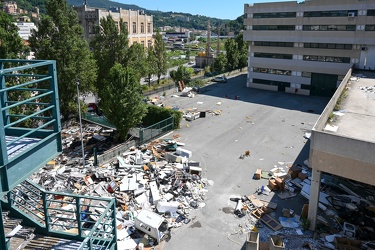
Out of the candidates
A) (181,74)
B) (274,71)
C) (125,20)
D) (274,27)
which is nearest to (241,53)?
(274,71)

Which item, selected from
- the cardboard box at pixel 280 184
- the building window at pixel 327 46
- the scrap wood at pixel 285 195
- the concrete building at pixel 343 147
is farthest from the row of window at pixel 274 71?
the scrap wood at pixel 285 195

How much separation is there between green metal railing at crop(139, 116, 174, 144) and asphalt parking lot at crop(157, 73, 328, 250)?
3.78ft

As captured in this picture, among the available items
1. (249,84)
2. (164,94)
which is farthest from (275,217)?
(249,84)

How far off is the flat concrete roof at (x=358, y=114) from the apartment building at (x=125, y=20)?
1234 inches

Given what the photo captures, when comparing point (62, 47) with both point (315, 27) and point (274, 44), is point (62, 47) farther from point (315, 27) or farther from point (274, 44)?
point (315, 27)

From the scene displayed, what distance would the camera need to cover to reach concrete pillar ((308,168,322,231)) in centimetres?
1266

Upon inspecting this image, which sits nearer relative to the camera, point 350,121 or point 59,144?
point 59,144

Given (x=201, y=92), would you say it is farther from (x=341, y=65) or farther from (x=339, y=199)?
(x=339, y=199)

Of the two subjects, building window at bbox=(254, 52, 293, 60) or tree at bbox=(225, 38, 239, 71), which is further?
tree at bbox=(225, 38, 239, 71)

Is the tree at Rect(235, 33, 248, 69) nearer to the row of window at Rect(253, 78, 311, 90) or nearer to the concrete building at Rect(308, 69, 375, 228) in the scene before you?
→ the row of window at Rect(253, 78, 311, 90)

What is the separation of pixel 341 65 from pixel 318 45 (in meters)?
3.68

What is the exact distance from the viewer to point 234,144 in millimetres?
23891

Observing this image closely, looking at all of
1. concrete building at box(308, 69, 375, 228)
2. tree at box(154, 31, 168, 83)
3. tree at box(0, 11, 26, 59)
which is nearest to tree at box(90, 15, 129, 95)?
tree at box(0, 11, 26, 59)

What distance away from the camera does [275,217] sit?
14469 millimetres
